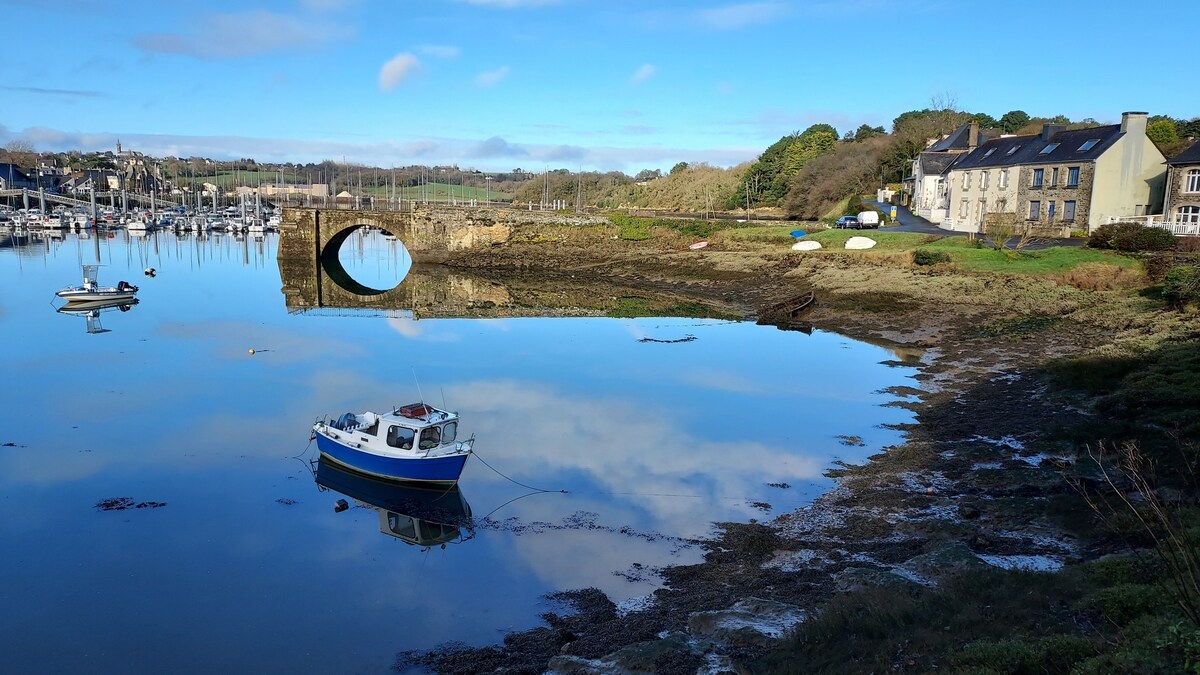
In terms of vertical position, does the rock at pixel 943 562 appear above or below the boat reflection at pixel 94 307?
above

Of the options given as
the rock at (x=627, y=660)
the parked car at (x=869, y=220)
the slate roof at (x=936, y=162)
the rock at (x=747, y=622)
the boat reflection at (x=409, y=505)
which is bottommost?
the boat reflection at (x=409, y=505)

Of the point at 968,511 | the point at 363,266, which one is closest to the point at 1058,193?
the point at 968,511

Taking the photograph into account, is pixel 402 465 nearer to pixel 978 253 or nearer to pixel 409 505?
pixel 409 505

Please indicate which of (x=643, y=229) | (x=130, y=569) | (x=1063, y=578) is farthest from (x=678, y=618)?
(x=643, y=229)

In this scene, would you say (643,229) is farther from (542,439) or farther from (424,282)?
(542,439)

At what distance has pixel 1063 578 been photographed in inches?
457

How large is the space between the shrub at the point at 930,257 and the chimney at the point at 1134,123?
15.3 meters

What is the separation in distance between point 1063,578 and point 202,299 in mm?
51439

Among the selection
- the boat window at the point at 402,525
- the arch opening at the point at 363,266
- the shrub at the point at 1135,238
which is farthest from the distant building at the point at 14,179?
the shrub at the point at 1135,238

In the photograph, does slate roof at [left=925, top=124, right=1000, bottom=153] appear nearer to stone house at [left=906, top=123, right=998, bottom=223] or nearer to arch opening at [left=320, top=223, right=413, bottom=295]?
stone house at [left=906, top=123, right=998, bottom=223]

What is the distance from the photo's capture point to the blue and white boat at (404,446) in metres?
19.3

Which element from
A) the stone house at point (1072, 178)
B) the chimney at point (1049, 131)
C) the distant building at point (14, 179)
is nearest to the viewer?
the stone house at point (1072, 178)

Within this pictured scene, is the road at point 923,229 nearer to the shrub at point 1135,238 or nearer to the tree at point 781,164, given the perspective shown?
the shrub at point 1135,238

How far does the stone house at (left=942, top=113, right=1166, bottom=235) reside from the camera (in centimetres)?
5266
